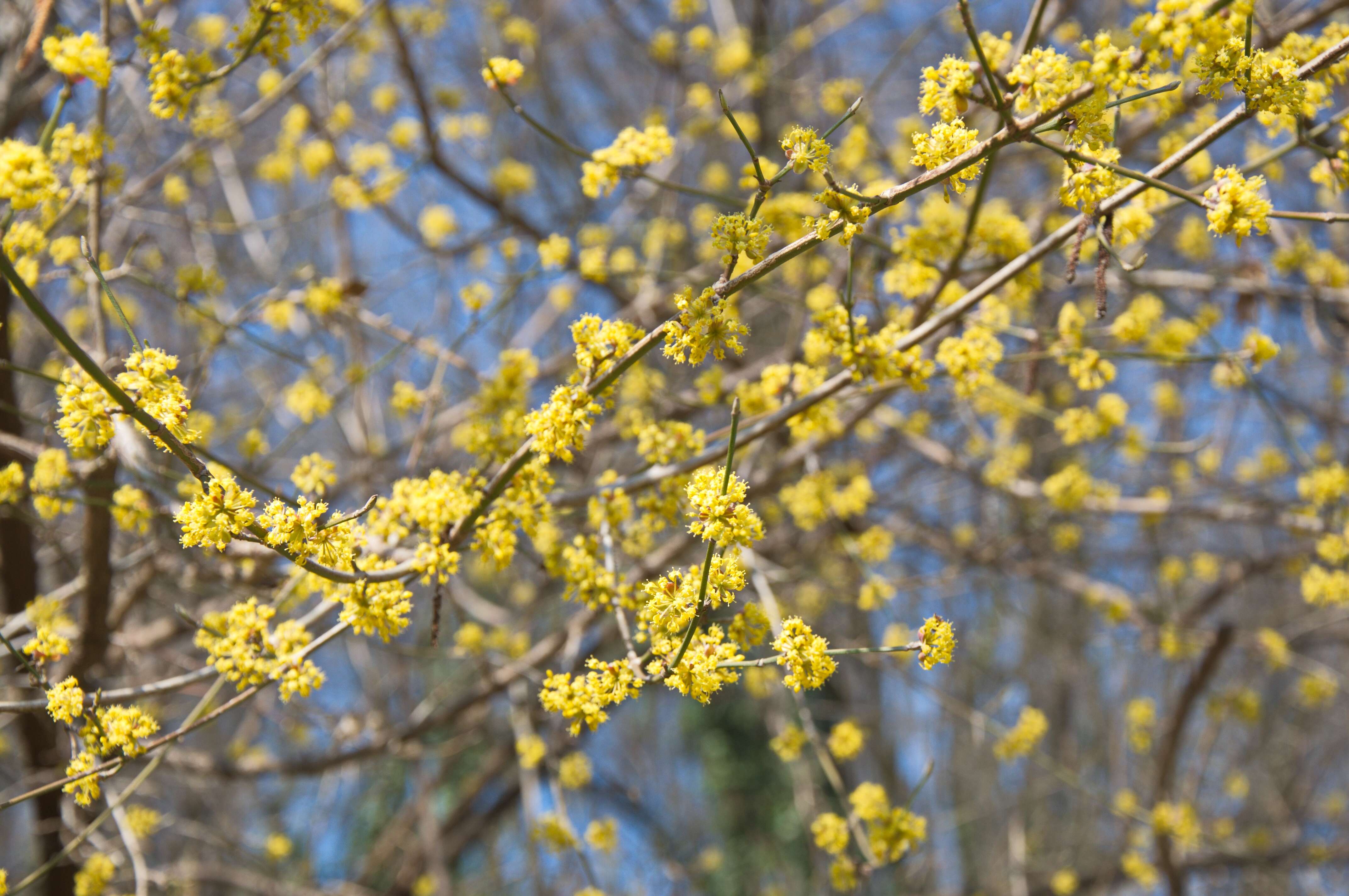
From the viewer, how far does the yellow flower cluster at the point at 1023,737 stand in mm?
4078

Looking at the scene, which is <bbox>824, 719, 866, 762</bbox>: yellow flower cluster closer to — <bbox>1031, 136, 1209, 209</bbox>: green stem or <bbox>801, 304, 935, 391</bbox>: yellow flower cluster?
<bbox>801, 304, 935, 391</bbox>: yellow flower cluster

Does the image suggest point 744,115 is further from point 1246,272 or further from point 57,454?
point 57,454

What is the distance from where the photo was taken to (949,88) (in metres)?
1.95

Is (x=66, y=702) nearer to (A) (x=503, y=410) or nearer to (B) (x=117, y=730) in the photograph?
(B) (x=117, y=730)

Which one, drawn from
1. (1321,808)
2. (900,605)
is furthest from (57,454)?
(1321,808)

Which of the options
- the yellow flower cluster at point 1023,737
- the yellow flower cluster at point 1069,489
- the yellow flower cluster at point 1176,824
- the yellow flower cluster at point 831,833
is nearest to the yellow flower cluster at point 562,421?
the yellow flower cluster at point 831,833

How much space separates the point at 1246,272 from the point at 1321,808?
7019 mm

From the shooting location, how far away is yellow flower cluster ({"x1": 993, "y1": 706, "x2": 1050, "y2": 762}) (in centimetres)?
408

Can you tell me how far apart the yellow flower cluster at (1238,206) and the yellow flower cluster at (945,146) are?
537mm

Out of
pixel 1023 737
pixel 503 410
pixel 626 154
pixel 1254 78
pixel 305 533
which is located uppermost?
pixel 626 154

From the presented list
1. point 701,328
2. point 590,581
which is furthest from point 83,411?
point 701,328

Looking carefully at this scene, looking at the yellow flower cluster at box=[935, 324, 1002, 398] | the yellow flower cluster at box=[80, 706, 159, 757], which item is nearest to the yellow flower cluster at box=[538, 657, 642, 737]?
the yellow flower cluster at box=[80, 706, 159, 757]

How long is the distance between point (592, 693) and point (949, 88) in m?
1.59

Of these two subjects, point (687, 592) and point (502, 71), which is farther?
point (502, 71)
